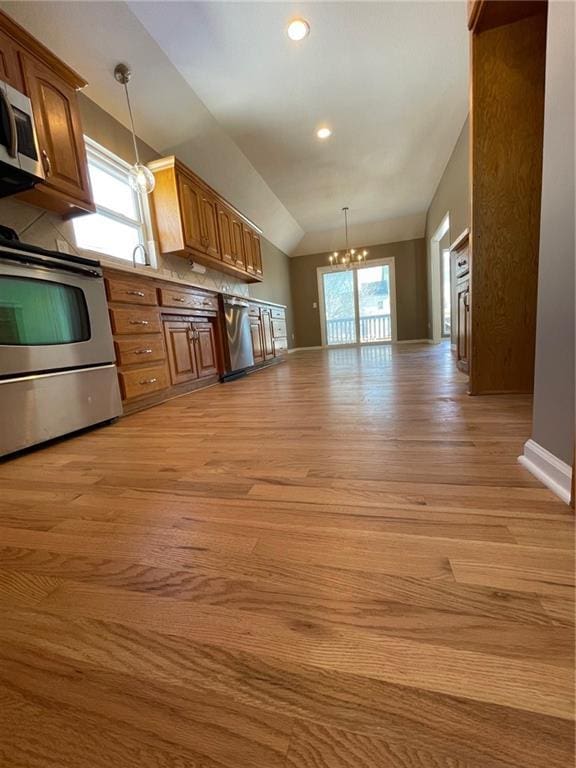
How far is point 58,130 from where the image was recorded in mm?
1863

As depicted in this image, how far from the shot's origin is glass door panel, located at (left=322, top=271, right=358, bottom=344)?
309 inches

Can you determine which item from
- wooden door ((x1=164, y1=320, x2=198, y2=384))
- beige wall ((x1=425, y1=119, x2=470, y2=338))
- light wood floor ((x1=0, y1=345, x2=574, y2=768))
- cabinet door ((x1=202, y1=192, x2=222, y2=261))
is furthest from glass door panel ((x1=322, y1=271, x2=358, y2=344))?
light wood floor ((x1=0, y1=345, x2=574, y2=768))

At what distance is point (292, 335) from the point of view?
7.96m

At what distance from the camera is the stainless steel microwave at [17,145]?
4.92 feet

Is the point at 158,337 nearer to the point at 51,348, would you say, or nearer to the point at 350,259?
the point at 51,348

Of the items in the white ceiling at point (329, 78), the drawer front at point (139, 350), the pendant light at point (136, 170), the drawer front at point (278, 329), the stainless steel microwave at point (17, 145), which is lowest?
the drawer front at point (139, 350)

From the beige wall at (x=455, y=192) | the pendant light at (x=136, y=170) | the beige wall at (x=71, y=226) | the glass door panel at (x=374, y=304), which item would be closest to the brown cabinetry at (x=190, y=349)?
the beige wall at (x=71, y=226)

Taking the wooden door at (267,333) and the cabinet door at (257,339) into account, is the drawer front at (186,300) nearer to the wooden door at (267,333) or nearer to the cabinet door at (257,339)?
the cabinet door at (257,339)

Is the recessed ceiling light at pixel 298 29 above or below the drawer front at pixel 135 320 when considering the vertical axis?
above

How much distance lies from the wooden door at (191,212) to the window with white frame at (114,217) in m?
0.33

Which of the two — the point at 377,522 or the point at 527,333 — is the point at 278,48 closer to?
the point at 527,333

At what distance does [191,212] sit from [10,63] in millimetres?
1683

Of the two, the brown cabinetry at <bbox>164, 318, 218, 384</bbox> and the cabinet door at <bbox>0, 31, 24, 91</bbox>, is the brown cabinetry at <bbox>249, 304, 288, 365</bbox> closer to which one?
the brown cabinetry at <bbox>164, 318, 218, 384</bbox>

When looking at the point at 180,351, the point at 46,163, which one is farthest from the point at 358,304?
the point at 46,163
